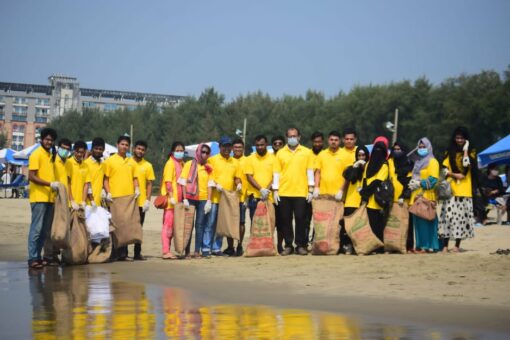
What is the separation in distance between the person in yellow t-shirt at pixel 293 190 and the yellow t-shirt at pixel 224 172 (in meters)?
0.68

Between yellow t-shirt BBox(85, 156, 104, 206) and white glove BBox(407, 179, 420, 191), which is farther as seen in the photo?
white glove BBox(407, 179, 420, 191)

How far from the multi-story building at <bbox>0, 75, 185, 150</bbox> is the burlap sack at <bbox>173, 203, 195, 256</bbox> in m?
170

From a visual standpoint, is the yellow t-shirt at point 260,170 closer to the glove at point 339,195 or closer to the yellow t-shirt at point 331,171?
the yellow t-shirt at point 331,171

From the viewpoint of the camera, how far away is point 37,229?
39.9 feet

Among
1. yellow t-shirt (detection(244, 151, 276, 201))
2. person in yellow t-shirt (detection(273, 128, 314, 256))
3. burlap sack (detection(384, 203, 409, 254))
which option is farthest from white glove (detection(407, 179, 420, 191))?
yellow t-shirt (detection(244, 151, 276, 201))

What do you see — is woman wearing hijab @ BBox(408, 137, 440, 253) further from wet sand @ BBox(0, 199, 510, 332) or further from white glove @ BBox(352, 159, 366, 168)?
white glove @ BBox(352, 159, 366, 168)

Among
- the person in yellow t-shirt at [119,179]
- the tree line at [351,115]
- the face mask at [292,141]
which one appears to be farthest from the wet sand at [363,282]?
the tree line at [351,115]

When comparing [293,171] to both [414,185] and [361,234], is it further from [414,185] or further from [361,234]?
[414,185]

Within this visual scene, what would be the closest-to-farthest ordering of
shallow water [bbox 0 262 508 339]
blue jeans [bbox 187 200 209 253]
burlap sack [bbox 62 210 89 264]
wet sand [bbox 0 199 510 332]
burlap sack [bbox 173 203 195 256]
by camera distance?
shallow water [bbox 0 262 508 339] → wet sand [bbox 0 199 510 332] → burlap sack [bbox 62 210 89 264] → burlap sack [bbox 173 203 195 256] → blue jeans [bbox 187 200 209 253]

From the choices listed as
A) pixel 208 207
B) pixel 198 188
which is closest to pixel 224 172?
pixel 198 188

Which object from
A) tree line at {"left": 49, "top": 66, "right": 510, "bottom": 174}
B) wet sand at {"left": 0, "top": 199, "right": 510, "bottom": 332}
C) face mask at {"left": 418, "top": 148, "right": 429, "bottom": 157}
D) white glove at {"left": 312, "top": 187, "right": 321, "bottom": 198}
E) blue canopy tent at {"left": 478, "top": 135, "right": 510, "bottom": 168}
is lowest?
wet sand at {"left": 0, "top": 199, "right": 510, "bottom": 332}

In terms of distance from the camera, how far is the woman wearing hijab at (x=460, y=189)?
13.3 metres

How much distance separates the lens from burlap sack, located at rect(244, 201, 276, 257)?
13.6 m

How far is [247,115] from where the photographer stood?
77.5 m
